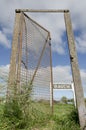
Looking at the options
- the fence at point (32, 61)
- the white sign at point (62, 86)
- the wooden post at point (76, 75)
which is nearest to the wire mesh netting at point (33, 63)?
the fence at point (32, 61)

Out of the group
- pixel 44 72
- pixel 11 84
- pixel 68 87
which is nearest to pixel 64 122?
pixel 11 84

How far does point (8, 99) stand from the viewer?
4324 mm

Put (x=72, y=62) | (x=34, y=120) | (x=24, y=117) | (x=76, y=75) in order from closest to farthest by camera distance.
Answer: (x=24, y=117) → (x=34, y=120) → (x=76, y=75) → (x=72, y=62)

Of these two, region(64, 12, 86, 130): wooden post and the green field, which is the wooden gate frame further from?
the green field

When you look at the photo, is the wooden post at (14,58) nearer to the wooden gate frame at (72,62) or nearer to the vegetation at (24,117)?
the wooden gate frame at (72,62)

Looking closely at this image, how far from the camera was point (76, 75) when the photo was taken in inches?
202

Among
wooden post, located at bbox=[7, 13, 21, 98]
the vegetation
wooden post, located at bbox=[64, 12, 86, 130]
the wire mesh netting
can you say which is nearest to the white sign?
the wire mesh netting

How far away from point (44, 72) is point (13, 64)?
119 centimetres

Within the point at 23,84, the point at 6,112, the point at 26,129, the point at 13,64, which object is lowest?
the point at 26,129

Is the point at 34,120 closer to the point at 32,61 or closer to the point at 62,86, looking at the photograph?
the point at 32,61

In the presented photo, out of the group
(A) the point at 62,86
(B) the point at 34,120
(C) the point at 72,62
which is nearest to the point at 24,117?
(B) the point at 34,120

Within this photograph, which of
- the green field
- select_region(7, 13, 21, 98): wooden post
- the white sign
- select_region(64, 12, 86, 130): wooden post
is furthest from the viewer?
the white sign

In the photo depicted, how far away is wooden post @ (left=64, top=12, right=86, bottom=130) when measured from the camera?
4.76m

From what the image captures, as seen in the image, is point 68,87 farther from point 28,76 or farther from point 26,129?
point 26,129
